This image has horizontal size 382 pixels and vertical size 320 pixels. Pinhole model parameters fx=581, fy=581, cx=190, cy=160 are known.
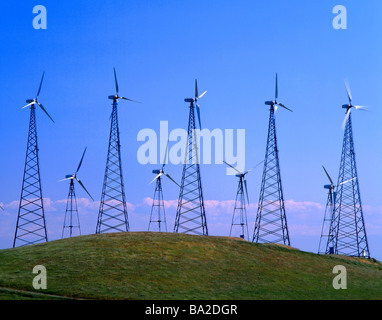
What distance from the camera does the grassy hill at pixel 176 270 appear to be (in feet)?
227

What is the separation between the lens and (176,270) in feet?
255

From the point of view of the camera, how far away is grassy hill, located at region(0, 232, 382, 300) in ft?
227

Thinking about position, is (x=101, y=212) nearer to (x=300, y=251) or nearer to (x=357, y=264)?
(x=300, y=251)

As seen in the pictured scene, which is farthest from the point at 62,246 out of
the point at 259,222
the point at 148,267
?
the point at 259,222
